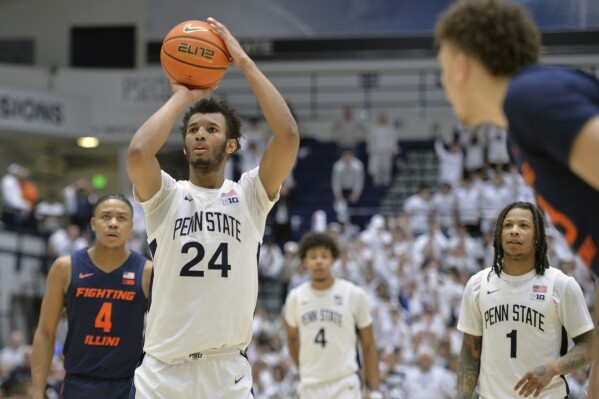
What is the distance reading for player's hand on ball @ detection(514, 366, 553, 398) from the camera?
221 inches

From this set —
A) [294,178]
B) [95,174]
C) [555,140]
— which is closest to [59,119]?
[95,174]

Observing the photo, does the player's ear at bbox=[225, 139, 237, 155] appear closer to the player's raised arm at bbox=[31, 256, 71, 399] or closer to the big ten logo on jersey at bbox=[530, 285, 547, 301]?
the player's raised arm at bbox=[31, 256, 71, 399]

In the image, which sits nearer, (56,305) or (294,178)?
(56,305)

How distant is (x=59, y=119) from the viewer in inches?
1038

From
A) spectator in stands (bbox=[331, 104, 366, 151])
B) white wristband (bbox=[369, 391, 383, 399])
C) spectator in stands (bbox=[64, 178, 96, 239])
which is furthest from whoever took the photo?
spectator in stands (bbox=[331, 104, 366, 151])

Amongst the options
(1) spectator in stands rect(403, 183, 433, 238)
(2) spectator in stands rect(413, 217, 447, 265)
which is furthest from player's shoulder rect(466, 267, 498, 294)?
(1) spectator in stands rect(403, 183, 433, 238)

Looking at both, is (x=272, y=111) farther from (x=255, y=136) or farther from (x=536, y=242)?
(x=255, y=136)

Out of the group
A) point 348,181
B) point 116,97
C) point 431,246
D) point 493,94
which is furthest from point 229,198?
point 116,97

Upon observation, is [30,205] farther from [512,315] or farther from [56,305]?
[512,315]

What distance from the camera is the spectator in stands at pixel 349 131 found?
24203mm

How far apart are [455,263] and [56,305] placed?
38.3 feet

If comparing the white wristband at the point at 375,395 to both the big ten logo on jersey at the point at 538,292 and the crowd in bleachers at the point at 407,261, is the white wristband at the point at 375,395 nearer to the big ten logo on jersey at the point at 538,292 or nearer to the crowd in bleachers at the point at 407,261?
the big ten logo on jersey at the point at 538,292

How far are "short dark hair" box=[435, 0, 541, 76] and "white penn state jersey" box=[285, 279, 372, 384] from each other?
20.8 feet

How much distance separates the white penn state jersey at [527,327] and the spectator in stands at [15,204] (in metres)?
16.9
